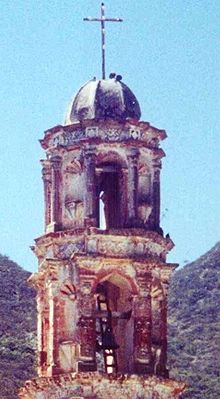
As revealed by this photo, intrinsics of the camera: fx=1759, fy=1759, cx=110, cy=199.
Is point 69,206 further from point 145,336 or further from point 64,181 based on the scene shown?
point 145,336

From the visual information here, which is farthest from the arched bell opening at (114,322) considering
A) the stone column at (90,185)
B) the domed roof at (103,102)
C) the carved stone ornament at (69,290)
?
the domed roof at (103,102)

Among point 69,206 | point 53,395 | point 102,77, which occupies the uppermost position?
point 102,77

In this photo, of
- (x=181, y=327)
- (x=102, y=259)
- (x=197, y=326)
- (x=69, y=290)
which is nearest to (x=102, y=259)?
(x=102, y=259)

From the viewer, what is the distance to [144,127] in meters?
30.4

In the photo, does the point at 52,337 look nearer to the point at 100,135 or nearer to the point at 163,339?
the point at 163,339

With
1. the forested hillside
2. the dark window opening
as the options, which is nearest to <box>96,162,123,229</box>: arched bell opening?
the dark window opening

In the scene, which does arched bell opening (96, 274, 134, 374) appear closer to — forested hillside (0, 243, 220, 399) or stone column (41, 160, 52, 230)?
stone column (41, 160, 52, 230)

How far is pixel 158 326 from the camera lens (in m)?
30.0

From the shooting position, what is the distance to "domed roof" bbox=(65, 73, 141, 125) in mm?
30500

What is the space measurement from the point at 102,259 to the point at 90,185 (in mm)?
1332

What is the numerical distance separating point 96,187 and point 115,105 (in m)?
1.54

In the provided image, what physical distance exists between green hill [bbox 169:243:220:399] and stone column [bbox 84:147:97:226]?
780 inches

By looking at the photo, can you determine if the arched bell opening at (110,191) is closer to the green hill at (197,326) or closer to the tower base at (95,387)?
the tower base at (95,387)

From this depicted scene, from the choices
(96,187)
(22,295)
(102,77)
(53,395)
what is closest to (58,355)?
(53,395)
